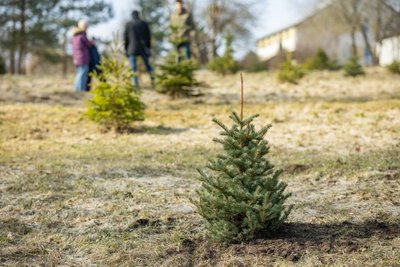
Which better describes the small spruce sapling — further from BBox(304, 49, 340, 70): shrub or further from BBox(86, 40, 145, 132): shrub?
BBox(304, 49, 340, 70): shrub

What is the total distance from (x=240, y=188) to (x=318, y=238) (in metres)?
0.78

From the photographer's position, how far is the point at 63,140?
8.76m

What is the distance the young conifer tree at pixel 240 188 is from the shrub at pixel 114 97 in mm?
5256

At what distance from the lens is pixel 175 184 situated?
6.04 meters

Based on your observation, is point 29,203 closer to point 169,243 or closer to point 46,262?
A: point 46,262

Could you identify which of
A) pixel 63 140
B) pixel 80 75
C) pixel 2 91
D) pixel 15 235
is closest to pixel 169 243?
pixel 15 235

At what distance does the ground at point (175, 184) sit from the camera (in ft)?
12.9

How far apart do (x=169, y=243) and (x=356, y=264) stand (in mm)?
1464

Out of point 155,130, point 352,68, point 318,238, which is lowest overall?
point 318,238

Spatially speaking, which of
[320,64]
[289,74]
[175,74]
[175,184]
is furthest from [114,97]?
[320,64]

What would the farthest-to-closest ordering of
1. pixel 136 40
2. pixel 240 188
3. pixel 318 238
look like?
pixel 136 40
pixel 318 238
pixel 240 188

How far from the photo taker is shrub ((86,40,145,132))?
901cm

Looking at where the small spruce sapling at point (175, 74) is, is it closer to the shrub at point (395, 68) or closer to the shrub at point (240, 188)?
the shrub at point (240, 188)

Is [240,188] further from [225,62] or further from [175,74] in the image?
[225,62]
